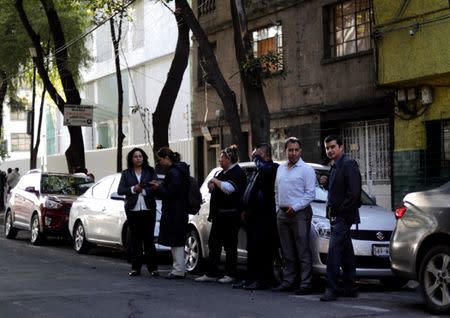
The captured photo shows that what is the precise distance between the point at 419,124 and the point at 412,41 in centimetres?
179

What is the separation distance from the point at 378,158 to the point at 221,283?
26.9 ft

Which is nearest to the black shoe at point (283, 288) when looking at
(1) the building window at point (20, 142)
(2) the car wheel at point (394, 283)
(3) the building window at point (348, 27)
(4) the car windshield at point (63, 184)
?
(2) the car wheel at point (394, 283)

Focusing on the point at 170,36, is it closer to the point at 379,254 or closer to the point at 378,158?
the point at 378,158

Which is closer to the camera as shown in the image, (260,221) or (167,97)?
(260,221)

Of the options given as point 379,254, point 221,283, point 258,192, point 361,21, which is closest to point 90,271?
point 221,283

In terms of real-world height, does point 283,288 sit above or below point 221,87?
below

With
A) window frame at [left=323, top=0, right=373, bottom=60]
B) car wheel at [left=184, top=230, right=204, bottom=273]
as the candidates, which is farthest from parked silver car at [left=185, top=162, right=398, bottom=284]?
window frame at [left=323, top=0, right=373, bottom=60]

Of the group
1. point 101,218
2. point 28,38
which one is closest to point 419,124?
point 101,218

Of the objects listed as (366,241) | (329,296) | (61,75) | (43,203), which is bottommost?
(329,296)

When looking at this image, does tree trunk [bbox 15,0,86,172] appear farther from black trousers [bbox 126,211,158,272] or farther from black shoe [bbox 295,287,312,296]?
black shoe [bbox 295,287,312,296]

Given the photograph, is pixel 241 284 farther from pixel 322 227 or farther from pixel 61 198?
pixel 61 198

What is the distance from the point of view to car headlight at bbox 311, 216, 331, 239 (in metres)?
9.90

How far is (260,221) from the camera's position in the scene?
33.5ft

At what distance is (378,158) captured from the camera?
18.0 metres
